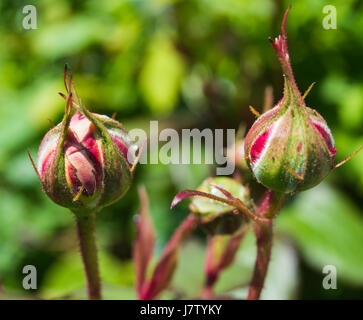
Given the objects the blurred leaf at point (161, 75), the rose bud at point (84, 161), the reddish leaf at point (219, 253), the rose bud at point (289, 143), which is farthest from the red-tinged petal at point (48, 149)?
the blurred leaf at point (161, 75)

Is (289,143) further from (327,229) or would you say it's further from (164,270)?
(327,229)

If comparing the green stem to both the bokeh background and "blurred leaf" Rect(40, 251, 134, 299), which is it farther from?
"blurred leaf" Rect(40, 251, 134, 299)

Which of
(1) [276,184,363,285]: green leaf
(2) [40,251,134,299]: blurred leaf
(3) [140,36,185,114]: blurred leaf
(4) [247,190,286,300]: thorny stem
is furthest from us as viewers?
(3) [140,36,185,114]: blurred leaf

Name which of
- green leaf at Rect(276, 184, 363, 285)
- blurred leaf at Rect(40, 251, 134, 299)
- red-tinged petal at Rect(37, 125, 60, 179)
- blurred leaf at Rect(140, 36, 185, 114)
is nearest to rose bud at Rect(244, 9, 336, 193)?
red-tinged petal at Rect(37, 125, 60, 179)

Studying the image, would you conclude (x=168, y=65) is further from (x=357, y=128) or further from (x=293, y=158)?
(x=293, y=158)

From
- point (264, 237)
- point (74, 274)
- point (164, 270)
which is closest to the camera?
point (264, 237)

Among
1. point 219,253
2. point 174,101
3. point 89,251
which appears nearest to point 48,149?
point 89,251
